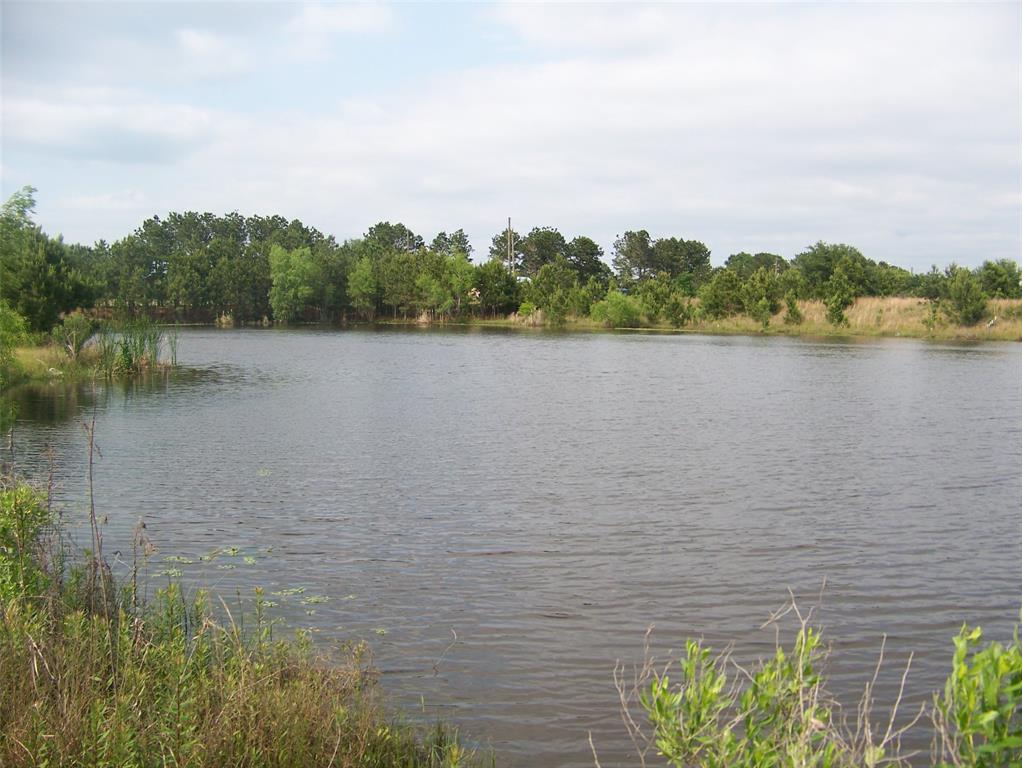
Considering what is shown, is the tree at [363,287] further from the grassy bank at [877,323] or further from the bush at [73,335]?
the bush at [73,335]

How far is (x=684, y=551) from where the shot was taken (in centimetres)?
1220

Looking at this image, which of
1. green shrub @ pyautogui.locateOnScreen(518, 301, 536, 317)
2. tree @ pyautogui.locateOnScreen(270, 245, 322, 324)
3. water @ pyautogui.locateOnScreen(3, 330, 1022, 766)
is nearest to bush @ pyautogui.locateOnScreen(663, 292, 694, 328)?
green shrub @ pyautogui.locateOnScreen(518, 301, 536, 317)

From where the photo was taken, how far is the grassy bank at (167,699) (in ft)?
17.7

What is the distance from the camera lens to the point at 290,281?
327 feet

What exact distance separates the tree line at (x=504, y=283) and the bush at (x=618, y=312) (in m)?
0.12

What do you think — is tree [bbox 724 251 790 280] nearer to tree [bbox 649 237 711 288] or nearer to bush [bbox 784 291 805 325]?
tree [bbox 649 237 711 288]

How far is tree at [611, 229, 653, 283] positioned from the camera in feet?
428

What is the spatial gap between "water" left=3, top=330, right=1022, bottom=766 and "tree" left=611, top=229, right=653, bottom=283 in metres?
101

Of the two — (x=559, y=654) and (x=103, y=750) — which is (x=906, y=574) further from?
(x=103, y=750)

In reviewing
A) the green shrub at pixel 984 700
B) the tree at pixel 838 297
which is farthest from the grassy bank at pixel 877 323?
the green shrub at pixel 984 700

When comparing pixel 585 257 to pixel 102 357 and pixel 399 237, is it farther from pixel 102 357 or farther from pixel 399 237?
pixel 102 357

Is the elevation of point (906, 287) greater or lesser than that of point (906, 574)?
greater

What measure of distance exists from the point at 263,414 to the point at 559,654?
18.3m

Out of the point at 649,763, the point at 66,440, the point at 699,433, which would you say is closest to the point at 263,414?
the point at 66,440
